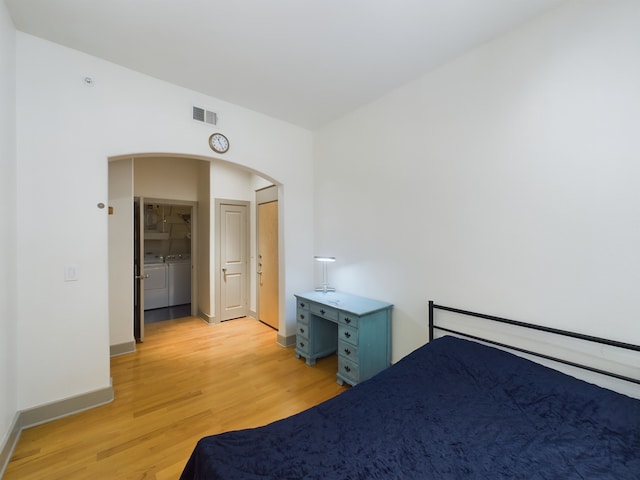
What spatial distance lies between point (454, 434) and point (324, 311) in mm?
1792

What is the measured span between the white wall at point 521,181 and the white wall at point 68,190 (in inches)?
95.8

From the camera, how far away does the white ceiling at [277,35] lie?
1.82 meters

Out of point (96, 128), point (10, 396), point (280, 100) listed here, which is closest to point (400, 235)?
point (280, 100)

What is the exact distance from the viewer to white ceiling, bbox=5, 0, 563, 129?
5.96ft

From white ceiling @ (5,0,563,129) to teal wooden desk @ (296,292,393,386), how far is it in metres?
2.29

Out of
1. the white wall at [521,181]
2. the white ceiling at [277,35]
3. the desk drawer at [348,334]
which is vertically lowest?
the desk drawer at [348,334]

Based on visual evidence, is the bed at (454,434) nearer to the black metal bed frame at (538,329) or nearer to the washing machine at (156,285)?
the black metal bed frame at (538,329)

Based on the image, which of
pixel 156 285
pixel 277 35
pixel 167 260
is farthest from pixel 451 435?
pixel 167 260

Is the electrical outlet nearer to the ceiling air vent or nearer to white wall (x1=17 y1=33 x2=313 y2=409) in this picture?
white wall (x1=17 y1=33 x2=313 y2=409)

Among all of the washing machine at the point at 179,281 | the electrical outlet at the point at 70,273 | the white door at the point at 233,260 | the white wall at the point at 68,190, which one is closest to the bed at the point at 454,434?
the white wall at the point at 68,190

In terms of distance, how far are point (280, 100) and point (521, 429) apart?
3423 millimetres

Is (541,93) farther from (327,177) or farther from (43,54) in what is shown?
(43,54)

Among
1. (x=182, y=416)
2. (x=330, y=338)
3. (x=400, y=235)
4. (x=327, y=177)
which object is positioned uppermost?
(x=327, y=177)

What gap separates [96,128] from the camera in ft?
7.69
